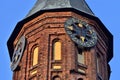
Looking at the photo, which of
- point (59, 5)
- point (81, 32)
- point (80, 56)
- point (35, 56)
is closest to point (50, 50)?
point (35, 56)

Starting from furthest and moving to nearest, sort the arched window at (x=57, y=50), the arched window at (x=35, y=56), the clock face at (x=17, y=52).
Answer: the clock face at (x=17, y=52) < the arched window at (x=35, y=56) < the arched window at (x=57, y=50)

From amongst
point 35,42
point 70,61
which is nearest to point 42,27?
point 35,42

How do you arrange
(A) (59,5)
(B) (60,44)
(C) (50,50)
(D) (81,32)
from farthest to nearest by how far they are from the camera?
(A) (59,5), (D) (81,32), (B) (60,44), (C) (50,50)

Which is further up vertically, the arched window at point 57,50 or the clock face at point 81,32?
the clock face at point 81,32

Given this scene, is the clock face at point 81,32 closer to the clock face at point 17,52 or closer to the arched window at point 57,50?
the arched window at point 57,50

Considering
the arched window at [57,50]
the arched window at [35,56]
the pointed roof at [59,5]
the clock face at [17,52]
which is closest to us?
the arched window at [57,50]

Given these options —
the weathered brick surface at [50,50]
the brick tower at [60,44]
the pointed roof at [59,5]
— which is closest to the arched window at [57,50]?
the brick tower at [60,44]

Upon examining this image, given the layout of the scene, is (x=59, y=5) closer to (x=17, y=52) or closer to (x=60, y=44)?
(x=60, y=44)

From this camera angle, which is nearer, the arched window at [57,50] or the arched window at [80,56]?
the arched window at [57,50]

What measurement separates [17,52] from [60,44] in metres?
3.65

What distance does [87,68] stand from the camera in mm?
40094

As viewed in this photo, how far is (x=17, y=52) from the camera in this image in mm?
42688

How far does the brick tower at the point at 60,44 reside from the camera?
39625mm

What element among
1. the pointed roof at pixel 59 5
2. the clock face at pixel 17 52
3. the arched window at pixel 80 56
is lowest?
the arched window at pixel 80 56
